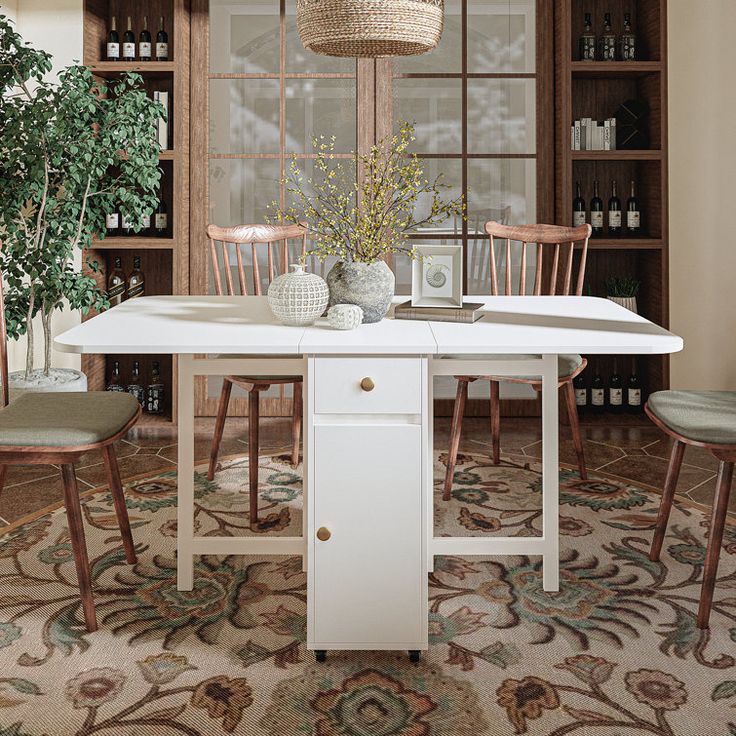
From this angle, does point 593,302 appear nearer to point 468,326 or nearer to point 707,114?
point 468,326

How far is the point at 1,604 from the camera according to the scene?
7.51ft

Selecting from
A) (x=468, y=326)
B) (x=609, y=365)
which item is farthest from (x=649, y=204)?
(x=468, y=326)

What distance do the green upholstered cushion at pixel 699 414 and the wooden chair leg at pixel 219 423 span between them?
1.49m

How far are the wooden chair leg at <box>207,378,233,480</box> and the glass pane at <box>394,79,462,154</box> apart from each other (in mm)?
1978

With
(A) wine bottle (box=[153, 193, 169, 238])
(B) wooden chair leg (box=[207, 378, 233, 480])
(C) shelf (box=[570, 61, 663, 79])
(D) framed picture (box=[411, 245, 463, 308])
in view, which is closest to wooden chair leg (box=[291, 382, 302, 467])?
(B) wooden chair leg (box=[207, 378, 233, 480])

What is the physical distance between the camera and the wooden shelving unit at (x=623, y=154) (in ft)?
14.1

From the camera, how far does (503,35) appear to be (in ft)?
14.6

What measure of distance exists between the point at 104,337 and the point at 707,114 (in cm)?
364

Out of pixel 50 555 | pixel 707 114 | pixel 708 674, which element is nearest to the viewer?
pixel 708 674

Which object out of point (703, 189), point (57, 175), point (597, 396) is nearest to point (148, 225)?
point (57, 175)

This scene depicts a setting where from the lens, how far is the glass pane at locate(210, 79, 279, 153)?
4.47m

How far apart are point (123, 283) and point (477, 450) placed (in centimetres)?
209

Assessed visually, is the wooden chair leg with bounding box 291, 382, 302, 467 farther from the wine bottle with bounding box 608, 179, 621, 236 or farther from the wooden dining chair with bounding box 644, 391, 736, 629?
the wine bottle with bounding box 608, 179, 621, 236

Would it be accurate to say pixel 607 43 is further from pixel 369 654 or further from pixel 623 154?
pixel 369 654
